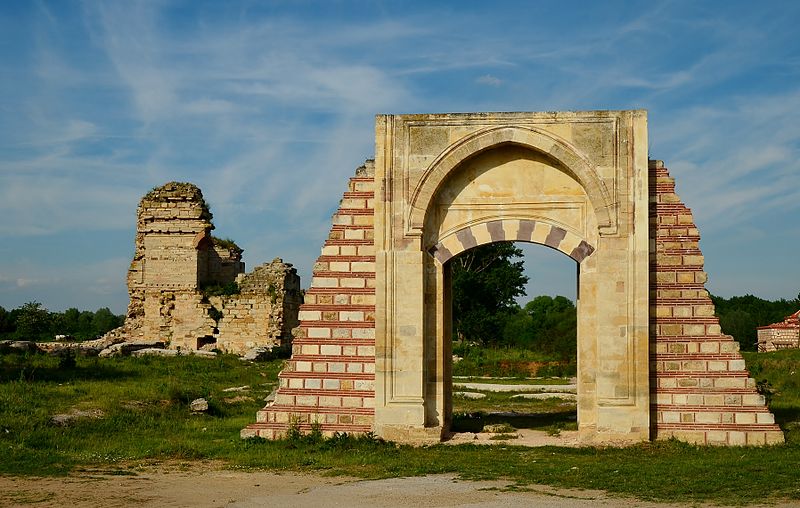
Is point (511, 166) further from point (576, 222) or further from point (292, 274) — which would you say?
point (292, 274)

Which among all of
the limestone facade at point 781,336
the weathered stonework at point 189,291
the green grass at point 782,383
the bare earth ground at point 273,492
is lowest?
the bare earth ground at point 273,492

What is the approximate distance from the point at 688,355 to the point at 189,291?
21.0 m

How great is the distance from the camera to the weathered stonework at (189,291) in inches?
1158


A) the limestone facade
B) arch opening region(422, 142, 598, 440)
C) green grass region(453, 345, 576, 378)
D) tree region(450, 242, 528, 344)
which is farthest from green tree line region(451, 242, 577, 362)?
arch opening region(422, 142, 598, 440)

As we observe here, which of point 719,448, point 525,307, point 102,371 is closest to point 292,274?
point 102,371

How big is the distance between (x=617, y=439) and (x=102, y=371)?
474 inches

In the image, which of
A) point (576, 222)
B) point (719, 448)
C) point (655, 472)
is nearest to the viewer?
point (655, 472)

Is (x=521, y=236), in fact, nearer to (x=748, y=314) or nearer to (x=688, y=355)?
(x=688, y=355)

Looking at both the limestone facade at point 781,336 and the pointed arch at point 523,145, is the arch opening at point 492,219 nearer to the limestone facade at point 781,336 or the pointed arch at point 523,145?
the pointed arch at point 523,145

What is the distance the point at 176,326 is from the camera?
2959 cm

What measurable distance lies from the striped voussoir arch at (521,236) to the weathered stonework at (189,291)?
17.5 meters

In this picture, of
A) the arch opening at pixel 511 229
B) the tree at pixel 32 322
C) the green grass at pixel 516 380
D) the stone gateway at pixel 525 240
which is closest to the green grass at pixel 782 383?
the stone gateway at pixel 525 240

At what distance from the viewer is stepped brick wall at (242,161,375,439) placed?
12086 millimetres

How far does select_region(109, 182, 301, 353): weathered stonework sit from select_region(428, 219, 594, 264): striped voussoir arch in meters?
17.5
